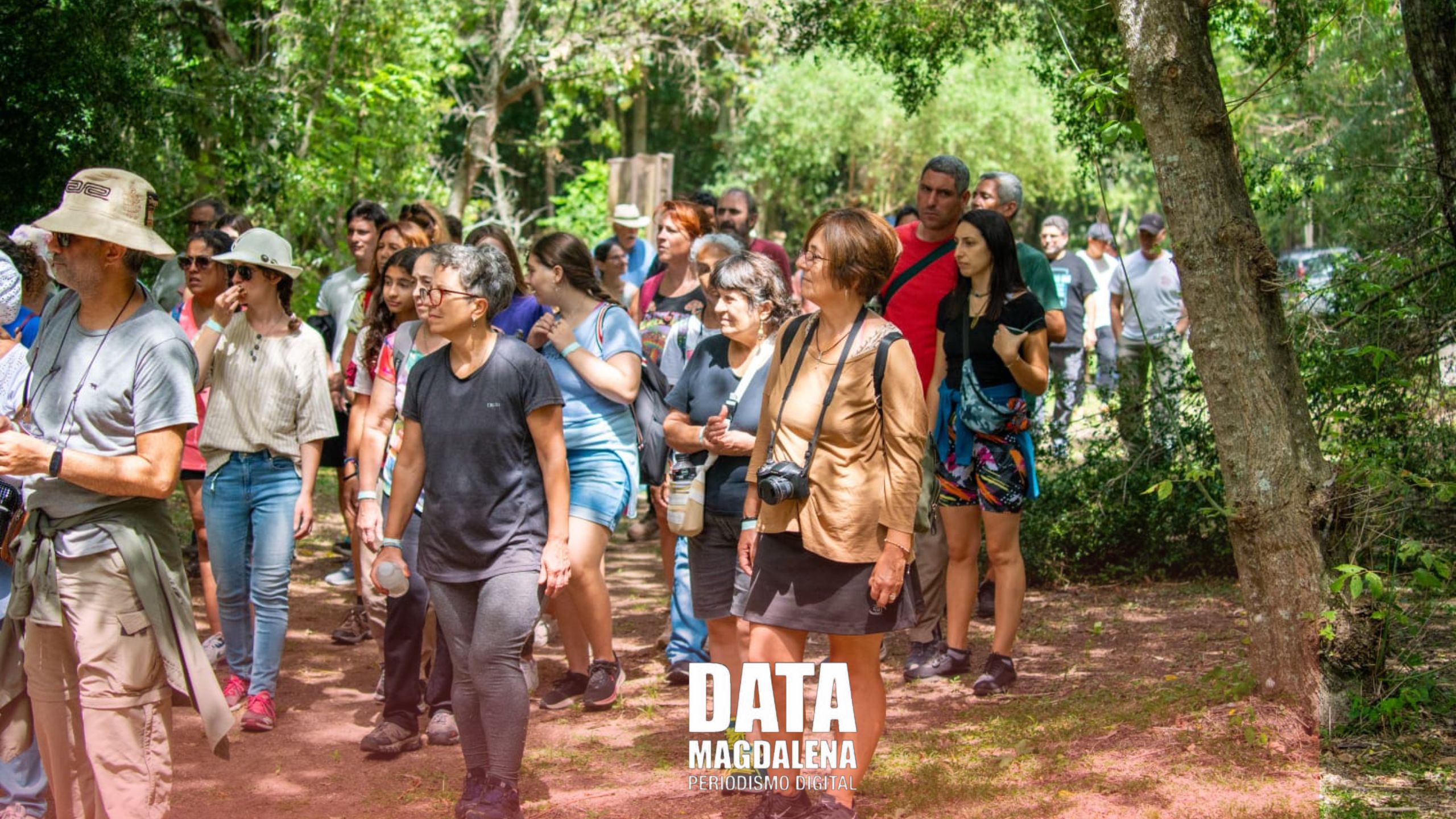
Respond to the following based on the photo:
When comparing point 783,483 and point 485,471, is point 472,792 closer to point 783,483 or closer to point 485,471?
point 485,471

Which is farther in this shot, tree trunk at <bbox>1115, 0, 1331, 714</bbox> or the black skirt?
tree trunk at <bbox>1115, 0, 1331, 714</bbox>

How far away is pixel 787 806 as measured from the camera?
442 cm

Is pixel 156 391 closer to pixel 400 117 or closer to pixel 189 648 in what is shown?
pixel 189 648

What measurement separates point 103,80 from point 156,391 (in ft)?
17.7

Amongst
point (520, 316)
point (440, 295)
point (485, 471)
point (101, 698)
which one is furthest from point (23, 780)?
point (520, 316)

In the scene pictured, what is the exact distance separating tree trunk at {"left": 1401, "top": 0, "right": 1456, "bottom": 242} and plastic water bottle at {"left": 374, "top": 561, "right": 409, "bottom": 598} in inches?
170

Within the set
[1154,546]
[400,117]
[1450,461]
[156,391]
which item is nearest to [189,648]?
[156,391]

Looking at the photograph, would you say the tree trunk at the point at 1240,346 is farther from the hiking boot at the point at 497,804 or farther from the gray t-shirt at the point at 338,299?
the gray t-shirt at the point at 338,299

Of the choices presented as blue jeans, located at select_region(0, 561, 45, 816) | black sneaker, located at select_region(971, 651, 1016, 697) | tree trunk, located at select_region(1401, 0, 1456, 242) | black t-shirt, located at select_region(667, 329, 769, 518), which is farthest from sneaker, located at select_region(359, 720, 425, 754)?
tree trunk, located at select_region(1401, 0, 1456, 242)

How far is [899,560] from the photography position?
4.18 m

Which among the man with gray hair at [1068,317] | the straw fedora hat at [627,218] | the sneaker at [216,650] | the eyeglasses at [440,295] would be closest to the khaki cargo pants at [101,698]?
the eyeglasses at [440,295]

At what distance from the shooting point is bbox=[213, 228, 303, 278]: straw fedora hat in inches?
232

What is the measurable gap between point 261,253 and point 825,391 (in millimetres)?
2893

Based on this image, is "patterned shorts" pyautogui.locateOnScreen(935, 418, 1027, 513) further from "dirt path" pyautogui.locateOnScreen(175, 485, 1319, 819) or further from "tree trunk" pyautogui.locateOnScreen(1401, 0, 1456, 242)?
"tree trunk" pyautogui.locateOnScreen(1401, 0, 1456, 242)
